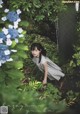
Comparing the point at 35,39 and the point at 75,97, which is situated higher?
the point at 35,39

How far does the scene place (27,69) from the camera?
7.28m

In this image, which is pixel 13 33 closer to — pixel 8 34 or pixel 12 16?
pixel 8 34

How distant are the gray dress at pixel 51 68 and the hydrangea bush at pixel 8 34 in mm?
1725

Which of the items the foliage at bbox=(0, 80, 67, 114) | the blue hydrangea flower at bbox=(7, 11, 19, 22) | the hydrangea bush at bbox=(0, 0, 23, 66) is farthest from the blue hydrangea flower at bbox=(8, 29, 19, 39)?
the foliage at bbox=(0, 80, 67, 114)

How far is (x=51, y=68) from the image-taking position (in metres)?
6.91

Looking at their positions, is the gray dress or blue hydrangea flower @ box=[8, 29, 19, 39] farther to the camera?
the gray dress

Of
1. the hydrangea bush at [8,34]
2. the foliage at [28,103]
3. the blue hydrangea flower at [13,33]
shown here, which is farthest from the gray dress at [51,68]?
the foliage at [28,103]

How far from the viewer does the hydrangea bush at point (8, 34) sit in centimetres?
454

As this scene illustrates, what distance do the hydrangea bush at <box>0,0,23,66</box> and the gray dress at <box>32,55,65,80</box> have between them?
173 cm

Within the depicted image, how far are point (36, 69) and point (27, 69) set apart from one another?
179 mm

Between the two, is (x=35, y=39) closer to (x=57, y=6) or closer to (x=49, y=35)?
(x=49, y=35)

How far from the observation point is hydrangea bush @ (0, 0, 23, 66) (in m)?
4.54

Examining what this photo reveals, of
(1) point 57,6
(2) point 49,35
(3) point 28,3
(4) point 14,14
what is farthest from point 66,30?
(4) point 14,14

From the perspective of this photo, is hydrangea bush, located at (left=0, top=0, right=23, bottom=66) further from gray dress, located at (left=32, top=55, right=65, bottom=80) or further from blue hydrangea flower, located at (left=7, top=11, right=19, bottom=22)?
gray dress, located at (left=32, top=55, right=65, bottom=80)
